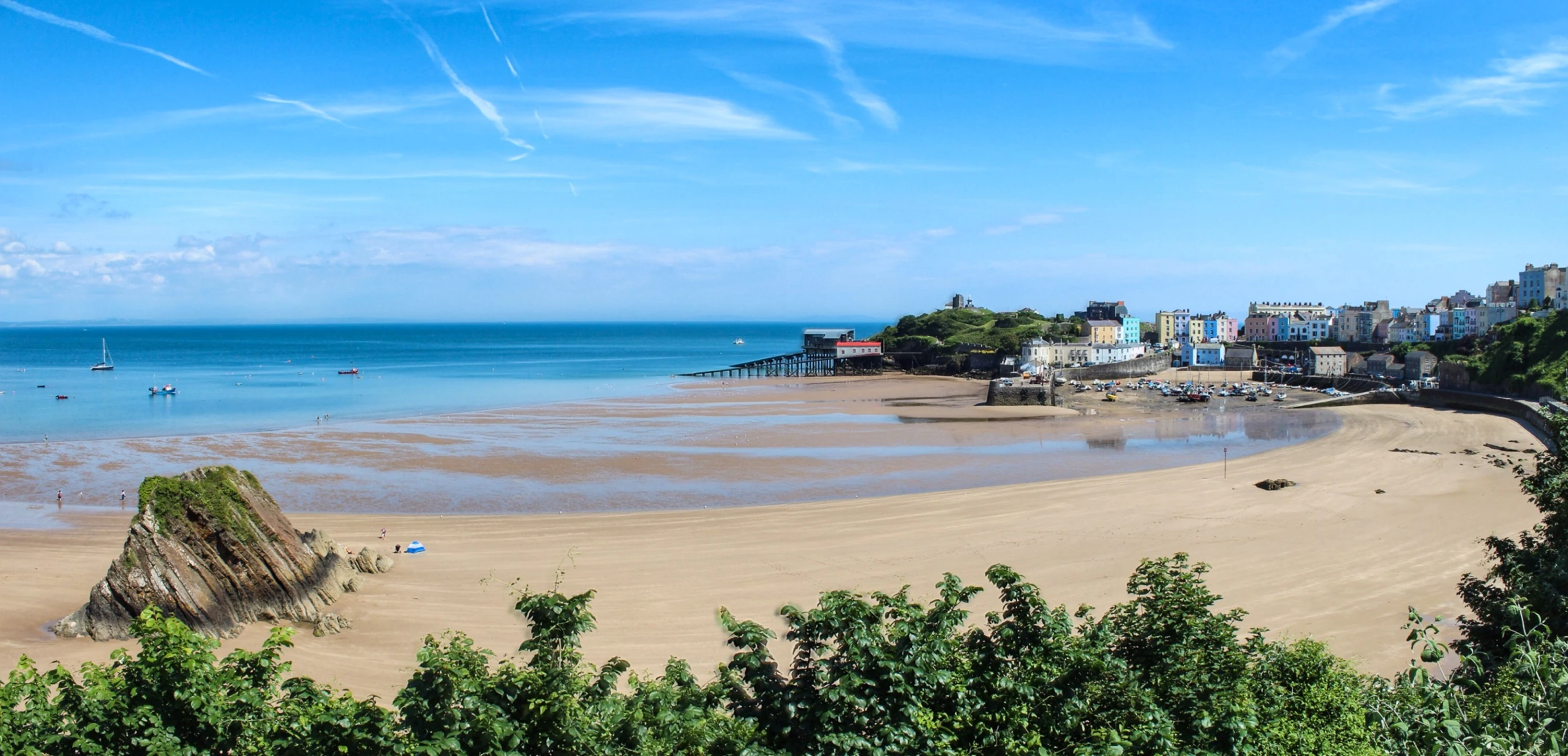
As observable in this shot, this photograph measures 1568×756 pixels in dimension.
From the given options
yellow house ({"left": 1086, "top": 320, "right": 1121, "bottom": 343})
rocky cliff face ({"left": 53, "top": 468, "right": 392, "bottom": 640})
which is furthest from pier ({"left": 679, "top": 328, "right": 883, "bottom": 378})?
rocky cliff face ({"left": 53, "top": 468, "right": 392, "bottom": 640})

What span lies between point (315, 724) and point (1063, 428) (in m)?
43.9

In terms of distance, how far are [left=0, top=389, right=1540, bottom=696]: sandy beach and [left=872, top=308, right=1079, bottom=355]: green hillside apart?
6151 cm

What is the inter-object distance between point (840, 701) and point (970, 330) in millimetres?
106156

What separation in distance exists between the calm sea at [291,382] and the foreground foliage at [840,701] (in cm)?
4481

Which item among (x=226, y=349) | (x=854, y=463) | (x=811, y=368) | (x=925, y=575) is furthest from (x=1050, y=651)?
(x=226, y=349)

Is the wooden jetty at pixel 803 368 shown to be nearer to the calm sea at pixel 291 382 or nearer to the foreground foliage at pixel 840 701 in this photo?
the calm sea at pixel 291 382

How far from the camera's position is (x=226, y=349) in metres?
148

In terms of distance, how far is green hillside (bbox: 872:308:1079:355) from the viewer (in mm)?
97188

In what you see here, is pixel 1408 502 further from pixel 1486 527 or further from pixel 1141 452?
pixel 1141 452

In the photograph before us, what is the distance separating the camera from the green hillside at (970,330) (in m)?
97.2

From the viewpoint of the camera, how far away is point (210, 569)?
55.0ft

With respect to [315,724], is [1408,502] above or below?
below

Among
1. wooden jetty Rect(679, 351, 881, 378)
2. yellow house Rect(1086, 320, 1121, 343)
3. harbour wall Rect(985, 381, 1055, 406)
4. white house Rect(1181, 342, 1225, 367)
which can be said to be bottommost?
harbour wall Rect(985, 381, 1055, 406)

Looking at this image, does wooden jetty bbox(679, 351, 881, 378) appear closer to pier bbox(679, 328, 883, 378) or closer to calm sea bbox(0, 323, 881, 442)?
pier bbox(679, 328, 883, 378)
